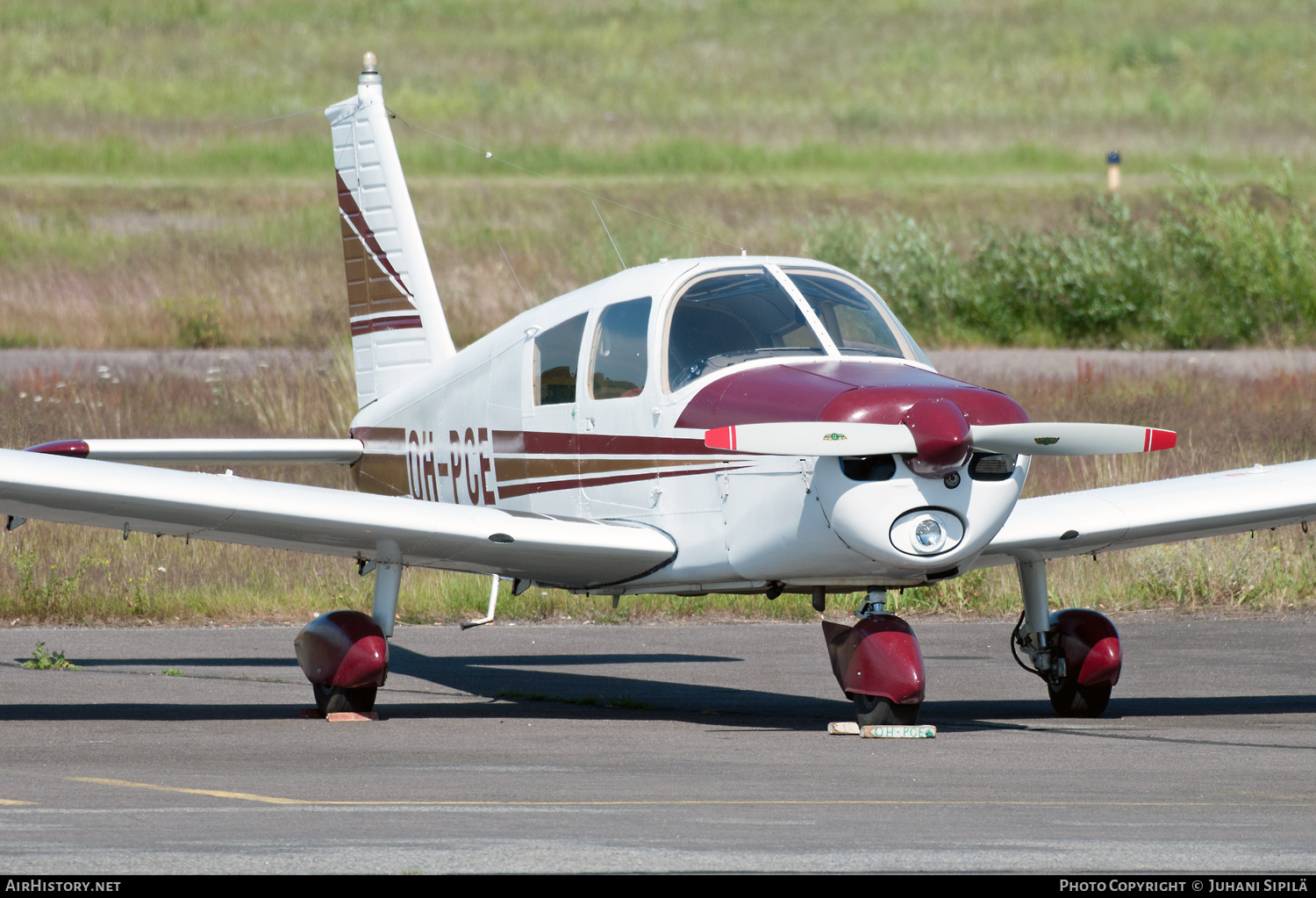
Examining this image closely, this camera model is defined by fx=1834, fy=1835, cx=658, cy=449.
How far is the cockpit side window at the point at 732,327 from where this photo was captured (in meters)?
8.96

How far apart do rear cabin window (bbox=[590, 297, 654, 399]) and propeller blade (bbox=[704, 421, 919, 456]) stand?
1402mm

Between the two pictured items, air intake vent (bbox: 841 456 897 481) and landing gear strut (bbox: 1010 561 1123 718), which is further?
landing gear strut (bbox: 1010 561 1123 718)

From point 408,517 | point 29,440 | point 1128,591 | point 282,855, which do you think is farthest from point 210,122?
point 282,855

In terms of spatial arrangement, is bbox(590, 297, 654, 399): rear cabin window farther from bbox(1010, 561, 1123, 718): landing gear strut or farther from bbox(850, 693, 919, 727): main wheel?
bbox(1010, 561, 1123, 718): landing gear strut

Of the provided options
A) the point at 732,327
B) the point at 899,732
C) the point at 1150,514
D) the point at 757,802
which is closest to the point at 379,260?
the point at 732,327

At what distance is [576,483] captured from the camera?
9.77m

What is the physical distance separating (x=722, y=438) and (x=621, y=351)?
151 centimetres

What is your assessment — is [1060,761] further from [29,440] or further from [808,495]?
[29,440]

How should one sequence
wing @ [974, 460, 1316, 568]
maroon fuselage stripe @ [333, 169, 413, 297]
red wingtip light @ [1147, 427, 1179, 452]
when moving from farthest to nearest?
maroon fuselage stripe @ [333, 169, 413, 297] < wing @ [974, 460, 1316, 568] < red wingtip light @ [1147, 427, 1179, 452]

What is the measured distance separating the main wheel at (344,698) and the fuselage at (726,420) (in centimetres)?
141

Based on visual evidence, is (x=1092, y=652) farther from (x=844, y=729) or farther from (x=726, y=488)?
(x=726, y=488)

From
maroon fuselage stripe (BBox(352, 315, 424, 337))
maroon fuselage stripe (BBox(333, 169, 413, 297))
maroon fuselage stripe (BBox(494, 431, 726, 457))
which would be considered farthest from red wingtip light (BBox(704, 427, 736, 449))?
maroon fuselage stripe (BBox(333, 169, 413, 297))

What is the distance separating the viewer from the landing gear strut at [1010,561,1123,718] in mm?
9602

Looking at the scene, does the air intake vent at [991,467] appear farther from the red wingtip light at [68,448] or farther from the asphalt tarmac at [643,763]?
the red wingtip light at [68,448]
